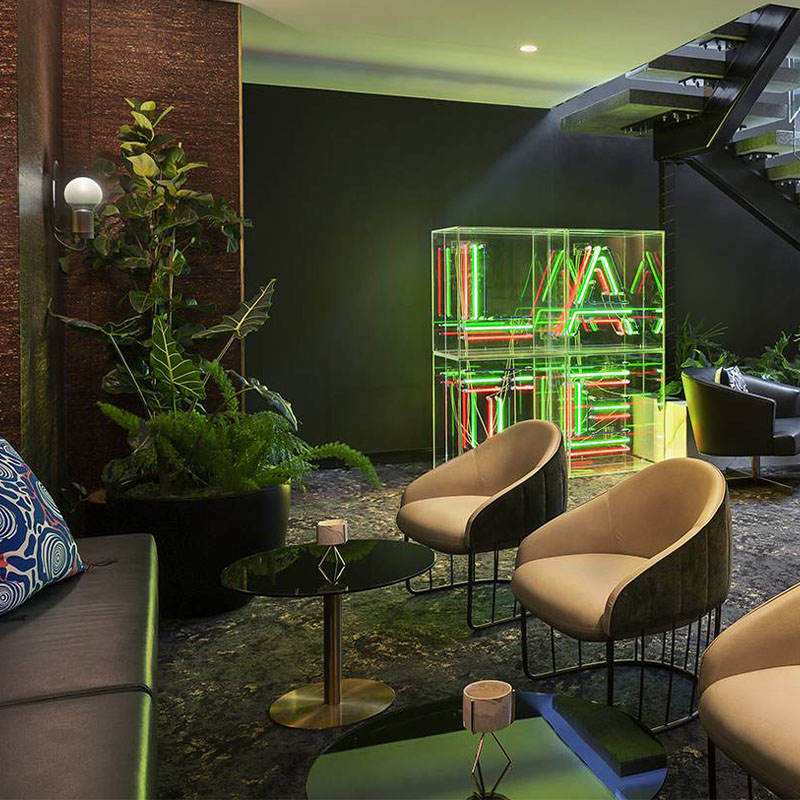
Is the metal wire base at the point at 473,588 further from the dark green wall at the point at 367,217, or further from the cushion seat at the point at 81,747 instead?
the dark green wall at the point at 367,217

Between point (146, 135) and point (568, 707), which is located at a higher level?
point (146, 135)

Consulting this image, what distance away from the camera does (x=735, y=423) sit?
5863 mm

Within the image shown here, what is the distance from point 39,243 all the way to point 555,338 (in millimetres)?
3928

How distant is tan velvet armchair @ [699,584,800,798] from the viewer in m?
1.72

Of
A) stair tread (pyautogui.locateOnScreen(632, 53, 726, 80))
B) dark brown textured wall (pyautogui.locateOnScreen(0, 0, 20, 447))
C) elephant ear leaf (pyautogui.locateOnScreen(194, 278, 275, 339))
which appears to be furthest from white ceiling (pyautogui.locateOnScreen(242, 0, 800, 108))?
dark brown textured wall (pyautogui.locateOnScreen(0, 0, 20, 447))

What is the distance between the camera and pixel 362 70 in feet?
21.0

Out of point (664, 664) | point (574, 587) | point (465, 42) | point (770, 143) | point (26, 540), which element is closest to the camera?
point (26, 540)

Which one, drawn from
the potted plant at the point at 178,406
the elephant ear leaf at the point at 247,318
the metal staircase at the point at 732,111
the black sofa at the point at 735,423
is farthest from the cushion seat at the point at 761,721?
the metal staircase at the point at 732,111

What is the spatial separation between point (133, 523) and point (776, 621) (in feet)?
8.04

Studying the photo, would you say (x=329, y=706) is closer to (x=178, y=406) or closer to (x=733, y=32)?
(x=178, y=406)

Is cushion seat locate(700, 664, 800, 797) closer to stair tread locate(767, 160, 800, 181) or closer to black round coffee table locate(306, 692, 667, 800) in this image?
black round coffee table locate(306, 692, 667, 800)

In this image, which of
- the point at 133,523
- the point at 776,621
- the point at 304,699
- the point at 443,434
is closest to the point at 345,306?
the point at 443,434

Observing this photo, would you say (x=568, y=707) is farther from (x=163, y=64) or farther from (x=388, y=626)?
(x=163, y=64)

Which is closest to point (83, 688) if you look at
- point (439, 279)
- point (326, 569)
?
point (326, 569)
